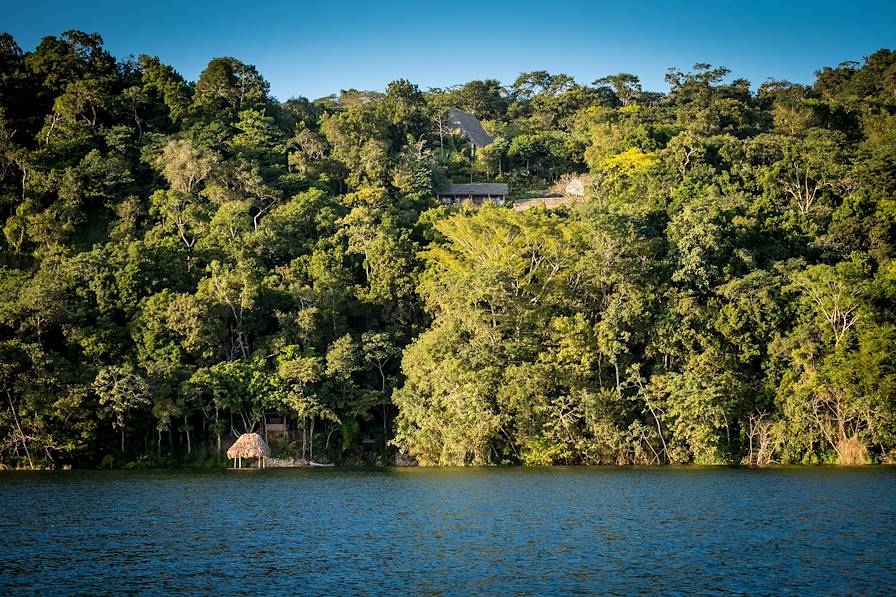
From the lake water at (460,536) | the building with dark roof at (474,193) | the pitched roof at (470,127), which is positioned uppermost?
the pitched roof at (470,127)

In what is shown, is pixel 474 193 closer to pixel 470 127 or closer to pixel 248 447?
pixel 470 127

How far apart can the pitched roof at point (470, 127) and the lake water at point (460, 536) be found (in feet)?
162

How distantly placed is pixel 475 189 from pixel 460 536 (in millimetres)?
50101

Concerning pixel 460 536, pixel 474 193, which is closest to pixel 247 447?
pixel 460 536

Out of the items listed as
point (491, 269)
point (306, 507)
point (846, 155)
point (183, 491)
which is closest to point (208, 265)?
point (491, 269)

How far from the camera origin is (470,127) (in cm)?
8631

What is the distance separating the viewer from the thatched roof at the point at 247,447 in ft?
160

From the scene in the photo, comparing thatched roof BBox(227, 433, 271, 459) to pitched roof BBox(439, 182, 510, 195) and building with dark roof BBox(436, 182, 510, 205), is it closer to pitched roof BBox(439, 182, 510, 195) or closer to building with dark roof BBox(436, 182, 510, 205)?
building with dark roof BBox(436, 182, 510, 205)

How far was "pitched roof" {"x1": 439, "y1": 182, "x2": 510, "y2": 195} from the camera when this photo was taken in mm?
72250

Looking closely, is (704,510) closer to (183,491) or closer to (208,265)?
(183,491)

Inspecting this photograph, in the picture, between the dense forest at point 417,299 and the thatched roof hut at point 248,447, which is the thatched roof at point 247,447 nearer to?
the thatched roof hut at point 248,447

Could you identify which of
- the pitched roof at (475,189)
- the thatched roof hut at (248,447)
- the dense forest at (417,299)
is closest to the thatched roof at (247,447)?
the thatched roof hut at (248,447)

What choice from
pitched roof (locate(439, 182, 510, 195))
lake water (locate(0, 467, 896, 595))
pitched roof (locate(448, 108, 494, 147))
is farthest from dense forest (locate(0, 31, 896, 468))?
pitched roof (locate(448, 108, 494, 147))

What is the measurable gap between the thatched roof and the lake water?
8530 mm
